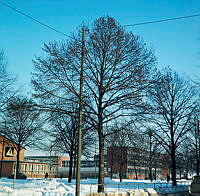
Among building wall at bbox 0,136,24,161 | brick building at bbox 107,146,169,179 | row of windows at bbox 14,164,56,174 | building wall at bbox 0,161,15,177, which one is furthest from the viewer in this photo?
row of windows at bbox 14,164,56,174

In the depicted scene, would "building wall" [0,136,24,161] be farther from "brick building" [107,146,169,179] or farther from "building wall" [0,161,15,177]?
"brick building" [107,146,169,179]

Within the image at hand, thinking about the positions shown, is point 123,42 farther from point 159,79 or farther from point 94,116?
point 94,116

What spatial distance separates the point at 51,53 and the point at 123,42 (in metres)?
5.39

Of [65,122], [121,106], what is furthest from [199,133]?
[121,106]

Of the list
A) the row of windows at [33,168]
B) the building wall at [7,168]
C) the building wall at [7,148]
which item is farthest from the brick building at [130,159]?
the building wall at [7,168]

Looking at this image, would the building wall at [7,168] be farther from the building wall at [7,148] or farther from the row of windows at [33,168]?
the row of windows at [33,168]

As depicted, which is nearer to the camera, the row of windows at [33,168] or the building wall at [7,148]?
the building wall at [7,148]

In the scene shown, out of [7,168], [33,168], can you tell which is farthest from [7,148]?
[33,168]

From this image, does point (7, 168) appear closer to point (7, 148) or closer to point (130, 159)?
point (130, 159)

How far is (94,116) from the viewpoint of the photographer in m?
21.6

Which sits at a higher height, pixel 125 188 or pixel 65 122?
pixel 65 122

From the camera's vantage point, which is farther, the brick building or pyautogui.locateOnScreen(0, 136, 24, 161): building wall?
the brick building

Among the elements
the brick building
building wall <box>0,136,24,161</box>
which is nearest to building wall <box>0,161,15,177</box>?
building wall <box>0,136,24,161</box>

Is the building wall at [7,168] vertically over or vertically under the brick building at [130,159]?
under
